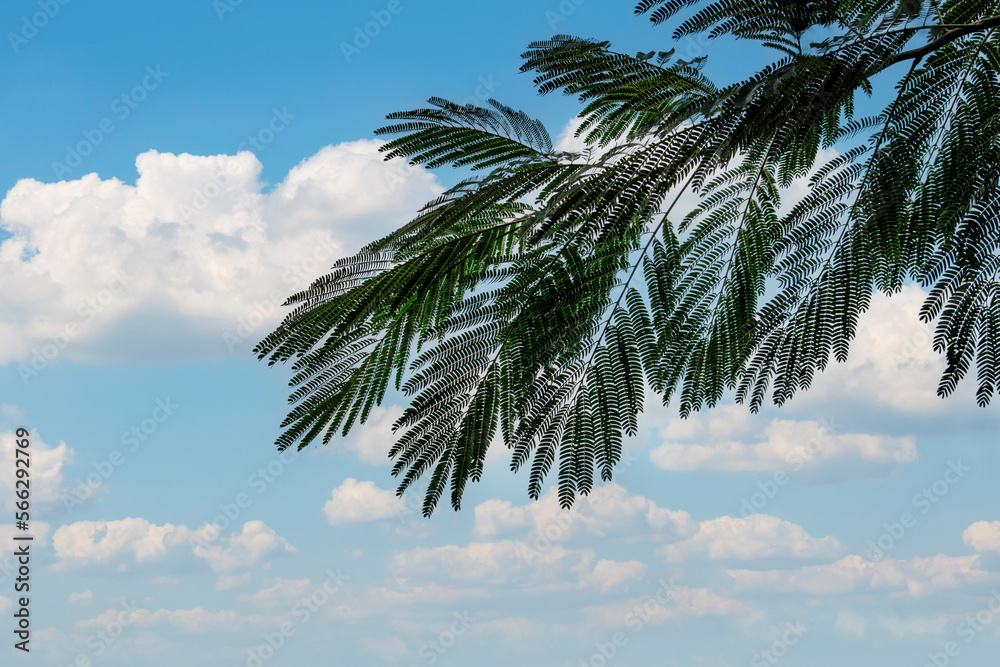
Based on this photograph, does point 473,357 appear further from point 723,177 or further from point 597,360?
point 723,177

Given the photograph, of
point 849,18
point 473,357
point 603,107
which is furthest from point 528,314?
point 849,18

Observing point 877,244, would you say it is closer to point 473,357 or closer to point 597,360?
point 597,360

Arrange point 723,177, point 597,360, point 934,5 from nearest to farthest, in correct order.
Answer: point 934,5 < point 597,360 < point 723,177

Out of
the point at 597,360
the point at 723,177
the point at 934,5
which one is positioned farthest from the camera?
the point at 723,177

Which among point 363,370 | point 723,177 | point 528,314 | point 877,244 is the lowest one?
point 363,370

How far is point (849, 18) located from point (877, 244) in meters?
1.03

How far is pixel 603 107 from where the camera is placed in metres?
4.46

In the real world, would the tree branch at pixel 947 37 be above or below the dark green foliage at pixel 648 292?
above

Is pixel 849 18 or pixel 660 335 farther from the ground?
pixel 849 18

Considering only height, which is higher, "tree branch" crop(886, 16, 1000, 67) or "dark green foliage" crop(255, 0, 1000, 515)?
"tree branch" crop(886, 16, 1000, 67)

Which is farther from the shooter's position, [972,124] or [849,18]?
[972,124]

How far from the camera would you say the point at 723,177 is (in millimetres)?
4445

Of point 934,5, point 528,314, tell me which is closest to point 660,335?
point 528,314

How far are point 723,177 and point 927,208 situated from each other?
988mm
